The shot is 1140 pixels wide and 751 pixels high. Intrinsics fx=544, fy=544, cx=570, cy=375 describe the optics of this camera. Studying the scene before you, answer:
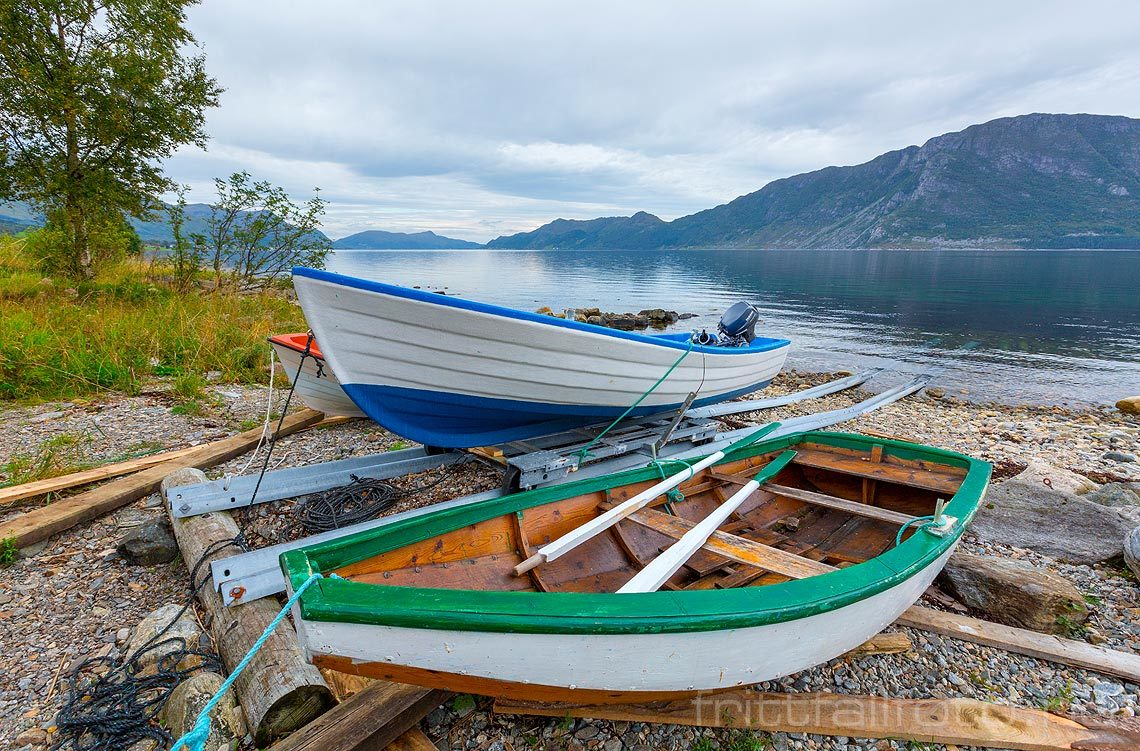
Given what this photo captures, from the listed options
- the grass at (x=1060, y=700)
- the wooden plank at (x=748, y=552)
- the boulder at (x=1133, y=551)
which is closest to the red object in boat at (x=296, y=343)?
the wooden plank at (x=748, y=552)

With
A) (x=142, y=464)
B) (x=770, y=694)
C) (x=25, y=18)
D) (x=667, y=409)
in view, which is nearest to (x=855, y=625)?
(x=770, y=694)

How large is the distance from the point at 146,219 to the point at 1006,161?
Result: 25480 centimetres

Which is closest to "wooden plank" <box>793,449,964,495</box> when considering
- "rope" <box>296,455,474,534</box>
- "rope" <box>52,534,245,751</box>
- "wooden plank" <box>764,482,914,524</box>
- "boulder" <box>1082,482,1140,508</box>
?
"wooden plank" <box>764,482,914,524</box>

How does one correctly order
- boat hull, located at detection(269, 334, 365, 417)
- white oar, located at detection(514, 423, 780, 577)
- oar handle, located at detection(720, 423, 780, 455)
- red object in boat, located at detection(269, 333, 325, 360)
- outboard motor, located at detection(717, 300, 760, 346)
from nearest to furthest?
white oar, located at detection(514, 423, 780, 577) → oar handle, located at detection(720, 423, 780, 455) → red object in boat, located at detection(269, 333, 325, 360) → boat hull, located at detection(269, 334, 365, 417) → outboard motor, located at detection(717, 300, 760, 346)

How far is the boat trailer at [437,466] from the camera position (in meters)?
3.29

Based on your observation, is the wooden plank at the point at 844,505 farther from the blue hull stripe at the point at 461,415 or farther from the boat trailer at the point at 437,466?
the blue hull stripe at the point at 461,415

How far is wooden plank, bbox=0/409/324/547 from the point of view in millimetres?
3812

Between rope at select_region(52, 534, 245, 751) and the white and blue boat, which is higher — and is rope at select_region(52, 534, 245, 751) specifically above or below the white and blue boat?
below

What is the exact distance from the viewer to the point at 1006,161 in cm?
19288

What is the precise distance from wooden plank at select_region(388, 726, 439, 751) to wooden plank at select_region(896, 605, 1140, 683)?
296 centimetres

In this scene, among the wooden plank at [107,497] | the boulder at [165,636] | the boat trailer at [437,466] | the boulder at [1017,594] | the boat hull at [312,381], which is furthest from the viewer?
the boat hull at [312,381]

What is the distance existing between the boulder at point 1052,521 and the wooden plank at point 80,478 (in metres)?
7.67

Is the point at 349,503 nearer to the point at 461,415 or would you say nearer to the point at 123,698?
the point at 461,415

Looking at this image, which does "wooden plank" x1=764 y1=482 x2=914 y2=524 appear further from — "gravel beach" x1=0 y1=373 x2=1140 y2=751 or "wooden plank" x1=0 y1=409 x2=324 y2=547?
"wooden plank" x1=0 y1=409 x2=324 y2=547
